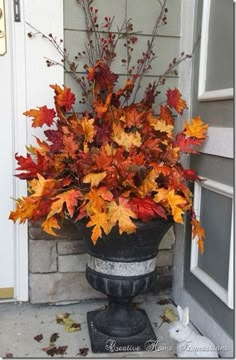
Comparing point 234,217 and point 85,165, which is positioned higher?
point 85,165

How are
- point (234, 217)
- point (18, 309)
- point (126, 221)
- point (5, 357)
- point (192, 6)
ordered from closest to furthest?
point (126, 221), point (234, 217), point (5, 357), point (192, 6), point (18, 309)

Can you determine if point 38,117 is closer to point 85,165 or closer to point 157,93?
point 85,165

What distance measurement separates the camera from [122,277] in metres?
1.55

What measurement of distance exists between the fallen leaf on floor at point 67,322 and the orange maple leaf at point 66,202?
69 centimetres

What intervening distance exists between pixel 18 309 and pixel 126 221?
39.0 inches

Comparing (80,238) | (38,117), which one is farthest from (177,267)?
(38,117)

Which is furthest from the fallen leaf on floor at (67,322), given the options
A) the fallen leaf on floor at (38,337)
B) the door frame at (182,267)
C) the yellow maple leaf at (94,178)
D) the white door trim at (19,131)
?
the yellow maple leaf at (94,178)

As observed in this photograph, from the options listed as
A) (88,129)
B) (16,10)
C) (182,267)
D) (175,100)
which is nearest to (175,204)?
(88,129)

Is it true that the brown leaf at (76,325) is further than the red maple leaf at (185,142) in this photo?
Yes

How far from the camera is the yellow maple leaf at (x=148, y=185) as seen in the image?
142cm

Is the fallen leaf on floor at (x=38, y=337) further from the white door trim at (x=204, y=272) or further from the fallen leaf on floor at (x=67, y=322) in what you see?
the white door trim at (x=204, y=272)

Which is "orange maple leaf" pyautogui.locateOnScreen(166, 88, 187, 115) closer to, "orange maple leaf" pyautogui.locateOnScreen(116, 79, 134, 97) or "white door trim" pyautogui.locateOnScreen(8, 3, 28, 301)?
"orange maple leaf" pyautogui.locateOnScreen(116, 79, 134, 97)

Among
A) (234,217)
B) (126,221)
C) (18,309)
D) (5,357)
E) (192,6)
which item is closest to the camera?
(126,221)

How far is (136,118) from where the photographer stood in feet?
5.32
